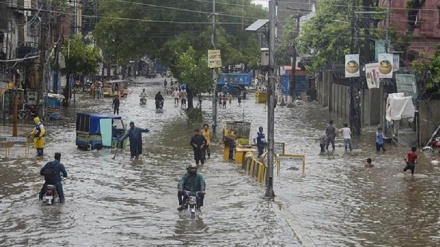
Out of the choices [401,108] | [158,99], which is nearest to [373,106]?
[401,108]

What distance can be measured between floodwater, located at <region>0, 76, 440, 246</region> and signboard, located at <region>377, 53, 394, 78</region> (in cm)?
548

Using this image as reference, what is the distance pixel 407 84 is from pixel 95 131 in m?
14.9

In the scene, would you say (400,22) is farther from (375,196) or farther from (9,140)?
(375,196)

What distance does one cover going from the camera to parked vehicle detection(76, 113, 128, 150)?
32844 mm

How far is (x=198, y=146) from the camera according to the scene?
2842 centimetres

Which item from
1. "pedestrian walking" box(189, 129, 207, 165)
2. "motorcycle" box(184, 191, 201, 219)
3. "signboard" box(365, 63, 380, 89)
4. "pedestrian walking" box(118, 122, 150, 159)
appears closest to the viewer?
"motorcycle" box(184, 191, 201, 219)

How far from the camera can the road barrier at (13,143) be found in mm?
30750

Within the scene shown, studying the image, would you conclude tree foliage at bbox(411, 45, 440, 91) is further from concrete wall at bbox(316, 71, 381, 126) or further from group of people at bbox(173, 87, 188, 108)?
group of people at bbox(173, 87, 188, 108)

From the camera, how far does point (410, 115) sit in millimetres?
37000

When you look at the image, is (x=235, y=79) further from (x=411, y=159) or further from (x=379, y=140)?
(x=411, y=159)

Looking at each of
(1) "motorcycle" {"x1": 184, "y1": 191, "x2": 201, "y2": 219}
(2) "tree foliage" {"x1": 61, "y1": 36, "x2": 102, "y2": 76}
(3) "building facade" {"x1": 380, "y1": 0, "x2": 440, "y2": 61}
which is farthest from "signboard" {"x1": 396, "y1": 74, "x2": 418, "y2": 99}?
(2) "tree foliage" {"x1": 61, "y1": 36, "x2": 102, "y2": 76}

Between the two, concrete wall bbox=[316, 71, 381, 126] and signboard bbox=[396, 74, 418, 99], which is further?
concrete wall bbox=[316, 71, 381, 126]

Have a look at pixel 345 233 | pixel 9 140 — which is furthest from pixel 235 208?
pixel 9 140

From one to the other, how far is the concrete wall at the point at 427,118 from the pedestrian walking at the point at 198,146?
1233 centimetres
